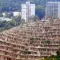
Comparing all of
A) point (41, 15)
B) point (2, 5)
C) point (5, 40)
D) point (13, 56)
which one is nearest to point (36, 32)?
point (5, 40)

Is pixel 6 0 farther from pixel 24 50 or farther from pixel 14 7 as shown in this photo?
pixel 24 50

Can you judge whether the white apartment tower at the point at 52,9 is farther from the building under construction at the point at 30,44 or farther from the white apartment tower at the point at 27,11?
the building under construction at the point at 30,44

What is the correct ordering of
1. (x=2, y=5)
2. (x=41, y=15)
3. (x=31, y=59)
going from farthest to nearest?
1. (x=2, y=5)
2. (x=41, y=15)
3. (x=31, y=59)

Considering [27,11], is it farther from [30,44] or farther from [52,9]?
[30,44]

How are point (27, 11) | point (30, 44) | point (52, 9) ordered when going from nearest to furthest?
point (30, 44), point (27, 11), point (52, 9)

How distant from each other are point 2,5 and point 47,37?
6648 centimetres

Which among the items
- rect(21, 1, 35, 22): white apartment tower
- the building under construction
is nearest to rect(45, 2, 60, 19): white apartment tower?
rect(21, 1, 35, 22): white apartment tower

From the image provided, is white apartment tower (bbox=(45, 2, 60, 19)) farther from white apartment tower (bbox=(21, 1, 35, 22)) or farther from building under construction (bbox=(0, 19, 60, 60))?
building under construction (bbox=(0, 19, 60, 60))

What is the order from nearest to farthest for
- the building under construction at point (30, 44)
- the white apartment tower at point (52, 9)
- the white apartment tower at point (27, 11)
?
the building under construction at point (30, 44), the white apartment tower at point (27, 11), the white apartment tower at point (52, 9)

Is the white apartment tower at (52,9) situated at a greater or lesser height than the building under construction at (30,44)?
greater

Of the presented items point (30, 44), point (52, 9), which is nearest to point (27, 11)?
point (52, 9)

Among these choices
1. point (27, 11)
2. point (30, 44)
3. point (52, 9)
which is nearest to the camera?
point (30, 44)

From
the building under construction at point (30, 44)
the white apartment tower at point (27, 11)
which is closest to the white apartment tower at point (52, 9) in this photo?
the white apartment tower at point (27, 11)

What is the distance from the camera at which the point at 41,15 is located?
93.8 m
